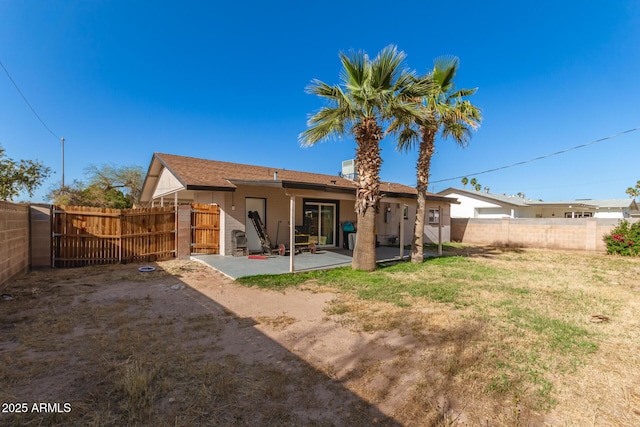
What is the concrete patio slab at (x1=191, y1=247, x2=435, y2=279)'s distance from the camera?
8156 millimetres

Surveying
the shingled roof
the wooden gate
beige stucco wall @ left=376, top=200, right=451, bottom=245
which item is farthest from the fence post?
beige stucco wall @ left=376, top=200, right=451, bottom=245

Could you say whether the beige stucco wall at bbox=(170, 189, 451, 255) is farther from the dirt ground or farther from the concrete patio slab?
the dirt ground

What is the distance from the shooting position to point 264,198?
1170cm

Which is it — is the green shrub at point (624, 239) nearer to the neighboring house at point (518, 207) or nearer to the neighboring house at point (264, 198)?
the neighboring house at point (264, 198)

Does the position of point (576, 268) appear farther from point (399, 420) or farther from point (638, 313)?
point (399, 420)

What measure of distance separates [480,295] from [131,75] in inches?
667

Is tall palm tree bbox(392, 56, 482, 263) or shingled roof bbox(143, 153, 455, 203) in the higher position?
tall palm tree bbox(392, 56, 482, 263)

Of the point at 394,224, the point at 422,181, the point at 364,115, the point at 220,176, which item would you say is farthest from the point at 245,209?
the point at 394,224

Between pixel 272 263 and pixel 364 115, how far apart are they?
552 cm

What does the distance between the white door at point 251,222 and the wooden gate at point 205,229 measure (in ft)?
3.64

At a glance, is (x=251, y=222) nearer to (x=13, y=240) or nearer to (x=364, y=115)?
(x=364, y=115)

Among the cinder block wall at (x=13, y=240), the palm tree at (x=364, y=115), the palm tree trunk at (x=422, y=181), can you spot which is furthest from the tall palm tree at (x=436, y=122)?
the cinder block wall at (x=13, y=240)

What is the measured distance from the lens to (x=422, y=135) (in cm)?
1020

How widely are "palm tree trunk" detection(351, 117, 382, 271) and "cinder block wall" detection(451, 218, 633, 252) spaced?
1298 centimetres
